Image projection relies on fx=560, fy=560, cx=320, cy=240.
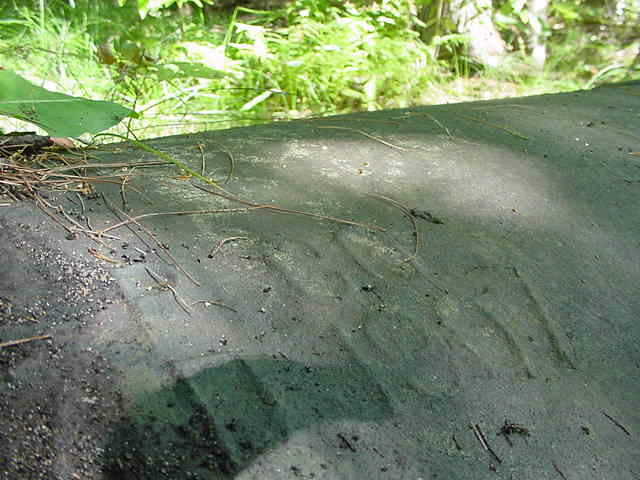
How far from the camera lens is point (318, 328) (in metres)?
1.34

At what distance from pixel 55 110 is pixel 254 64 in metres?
2.81

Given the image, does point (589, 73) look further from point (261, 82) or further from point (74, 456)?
point (74, 456)

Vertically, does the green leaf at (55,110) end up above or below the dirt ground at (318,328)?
above

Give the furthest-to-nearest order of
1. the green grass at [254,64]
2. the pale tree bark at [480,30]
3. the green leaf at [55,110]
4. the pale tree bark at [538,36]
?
the pale tree bark at [538,36]
the pale tree bark at [480,30]
the green grass at [254,64]
the green leaf at [55,110]

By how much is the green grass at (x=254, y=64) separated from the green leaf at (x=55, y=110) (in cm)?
149

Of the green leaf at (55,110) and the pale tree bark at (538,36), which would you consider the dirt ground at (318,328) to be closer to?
the green leaf at (55,110)

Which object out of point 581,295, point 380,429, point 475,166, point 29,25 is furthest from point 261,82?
point 380,429

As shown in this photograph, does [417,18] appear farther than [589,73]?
No

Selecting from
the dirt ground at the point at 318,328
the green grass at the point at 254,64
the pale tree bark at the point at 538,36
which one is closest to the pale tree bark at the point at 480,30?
the green grass at the point at 254,64

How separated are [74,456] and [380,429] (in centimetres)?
59

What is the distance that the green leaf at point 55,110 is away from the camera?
169cm

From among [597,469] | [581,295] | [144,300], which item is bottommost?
[597,469]

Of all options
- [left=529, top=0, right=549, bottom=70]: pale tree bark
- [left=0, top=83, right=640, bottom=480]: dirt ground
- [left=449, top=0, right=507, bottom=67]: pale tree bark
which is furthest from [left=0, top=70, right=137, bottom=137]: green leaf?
[left=529, top=0, right=549, bottom=70]: pale tree bark

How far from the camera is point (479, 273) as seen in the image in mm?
1597
